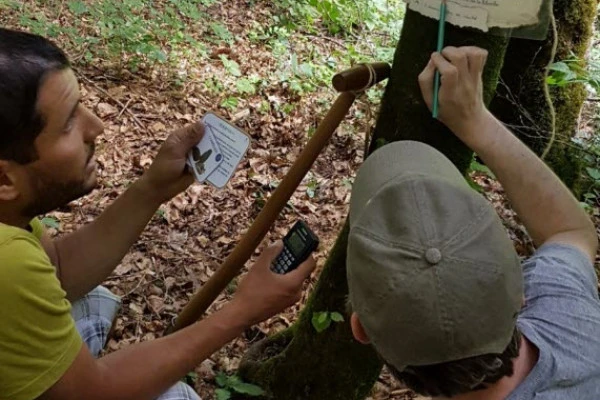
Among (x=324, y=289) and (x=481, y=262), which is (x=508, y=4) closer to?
(x=481, y=262)

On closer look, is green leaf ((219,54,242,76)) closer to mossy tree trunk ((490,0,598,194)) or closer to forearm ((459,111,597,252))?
mossy tree trunk ((490,0,598,194))

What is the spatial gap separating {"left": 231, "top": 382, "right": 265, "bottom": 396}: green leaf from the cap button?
5.11 ft

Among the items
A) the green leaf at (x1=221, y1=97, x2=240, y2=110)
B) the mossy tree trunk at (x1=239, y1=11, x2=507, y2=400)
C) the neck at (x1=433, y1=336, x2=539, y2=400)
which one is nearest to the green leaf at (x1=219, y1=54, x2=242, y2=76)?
the green leaf at (x1=221, y1=97, x2=240, y2=110)

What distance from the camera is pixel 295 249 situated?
5.96ft

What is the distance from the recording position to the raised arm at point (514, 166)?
1604 millimetres

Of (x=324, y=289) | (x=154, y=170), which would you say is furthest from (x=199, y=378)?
(x=154, y=170)

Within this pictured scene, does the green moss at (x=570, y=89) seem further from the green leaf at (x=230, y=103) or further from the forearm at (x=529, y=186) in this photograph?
the green leaf at (x=230, y=103)

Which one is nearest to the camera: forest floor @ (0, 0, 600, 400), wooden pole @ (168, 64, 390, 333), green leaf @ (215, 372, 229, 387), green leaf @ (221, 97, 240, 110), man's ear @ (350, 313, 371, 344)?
man's ear @ (350, 313, 371, 344)

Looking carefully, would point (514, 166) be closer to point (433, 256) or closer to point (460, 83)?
point (460, 83)

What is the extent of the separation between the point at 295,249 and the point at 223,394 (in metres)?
1.07

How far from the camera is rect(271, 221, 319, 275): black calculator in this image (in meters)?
1.80

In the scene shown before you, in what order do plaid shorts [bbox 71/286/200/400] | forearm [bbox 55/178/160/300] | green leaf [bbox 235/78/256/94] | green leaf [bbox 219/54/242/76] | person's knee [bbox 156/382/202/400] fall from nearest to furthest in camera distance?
person's knee [bbox 156/382/202/400] < forearm [bbox 55/178/160/300] < plaid shorts [bbox 71/286/200/400] < green leaf [bbox 235/78/256/94] < green leaf [bbox 219/54/242/76]

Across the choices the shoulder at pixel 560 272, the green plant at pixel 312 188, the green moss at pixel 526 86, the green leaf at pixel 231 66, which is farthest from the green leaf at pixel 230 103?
the shoulder at pixel 560 272

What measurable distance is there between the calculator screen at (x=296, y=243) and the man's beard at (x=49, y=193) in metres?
0.66
